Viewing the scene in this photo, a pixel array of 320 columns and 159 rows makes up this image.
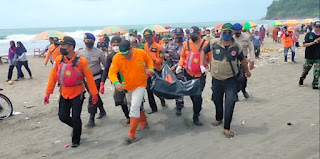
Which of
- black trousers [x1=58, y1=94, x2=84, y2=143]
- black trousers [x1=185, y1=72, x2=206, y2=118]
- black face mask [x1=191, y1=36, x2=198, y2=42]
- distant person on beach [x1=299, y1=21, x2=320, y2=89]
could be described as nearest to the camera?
black trousers [x1=58, y1=94, x2=84, y2=143]

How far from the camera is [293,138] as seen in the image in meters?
4.47

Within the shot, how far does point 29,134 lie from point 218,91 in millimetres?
3774

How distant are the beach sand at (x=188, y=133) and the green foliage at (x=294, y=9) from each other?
14625cm

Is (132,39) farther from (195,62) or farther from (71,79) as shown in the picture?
(71,79)

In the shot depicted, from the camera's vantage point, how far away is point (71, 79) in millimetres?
4629

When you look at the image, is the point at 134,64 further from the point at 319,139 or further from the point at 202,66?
the point at 319,139

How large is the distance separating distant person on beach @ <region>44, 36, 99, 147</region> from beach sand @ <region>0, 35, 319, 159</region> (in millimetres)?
560

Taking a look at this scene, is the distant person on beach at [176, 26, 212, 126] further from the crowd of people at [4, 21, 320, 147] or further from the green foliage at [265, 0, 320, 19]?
the green foliage at [265, 0, 320, 19]

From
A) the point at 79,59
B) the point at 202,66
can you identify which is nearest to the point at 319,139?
the point at 202,66

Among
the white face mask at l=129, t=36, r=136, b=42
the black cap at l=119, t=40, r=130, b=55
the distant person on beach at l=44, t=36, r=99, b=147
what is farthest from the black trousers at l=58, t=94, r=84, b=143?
the white face mask at l=129, t=36, r=136, b=42

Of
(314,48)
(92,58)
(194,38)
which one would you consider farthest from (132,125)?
(314,48)

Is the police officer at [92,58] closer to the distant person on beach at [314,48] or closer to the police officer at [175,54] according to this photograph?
the police officer at [175,54]

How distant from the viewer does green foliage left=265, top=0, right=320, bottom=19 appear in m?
137

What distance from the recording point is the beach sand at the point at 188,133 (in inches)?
169
